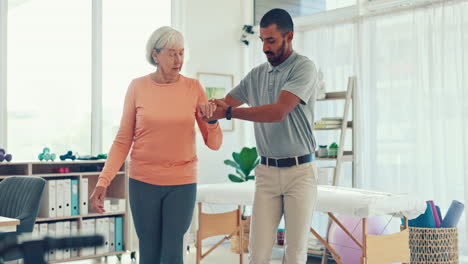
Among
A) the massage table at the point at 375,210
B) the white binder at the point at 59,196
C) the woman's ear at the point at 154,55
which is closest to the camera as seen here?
the woman's ear at the point at 154,55

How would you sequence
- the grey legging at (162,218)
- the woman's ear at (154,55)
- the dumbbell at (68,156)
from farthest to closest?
the dumbbell at (68,156), the woman's ear at (154,55), the grey legging at (162,218)

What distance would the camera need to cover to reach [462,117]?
445cm

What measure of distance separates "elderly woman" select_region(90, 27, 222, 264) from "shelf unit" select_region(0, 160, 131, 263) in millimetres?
2500

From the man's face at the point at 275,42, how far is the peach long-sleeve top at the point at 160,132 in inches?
12.7

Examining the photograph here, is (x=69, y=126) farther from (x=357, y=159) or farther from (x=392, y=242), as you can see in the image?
(x=392, y=242)

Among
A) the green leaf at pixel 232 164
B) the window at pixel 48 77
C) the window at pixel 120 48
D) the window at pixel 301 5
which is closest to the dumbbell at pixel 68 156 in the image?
the window at pixel 48 77

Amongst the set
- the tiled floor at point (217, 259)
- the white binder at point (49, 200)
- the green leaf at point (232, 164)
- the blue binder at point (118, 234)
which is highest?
the green leaf at point (232, 164)

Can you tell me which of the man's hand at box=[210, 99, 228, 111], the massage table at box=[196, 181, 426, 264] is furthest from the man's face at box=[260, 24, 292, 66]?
the massage table at box=[196, 181, 426, 264]

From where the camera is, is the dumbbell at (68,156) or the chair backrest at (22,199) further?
the dumbbell at (68,156)

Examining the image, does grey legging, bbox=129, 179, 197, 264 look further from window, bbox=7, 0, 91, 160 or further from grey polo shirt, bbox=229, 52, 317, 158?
window, bbox=7, 0, 91, 160

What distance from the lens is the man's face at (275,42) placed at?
2328 mm

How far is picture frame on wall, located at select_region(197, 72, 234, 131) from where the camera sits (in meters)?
5.95

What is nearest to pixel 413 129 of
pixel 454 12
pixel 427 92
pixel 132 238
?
pixel 427 92

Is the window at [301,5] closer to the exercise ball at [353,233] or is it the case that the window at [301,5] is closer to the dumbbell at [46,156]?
the exercise ball at [353,233]
